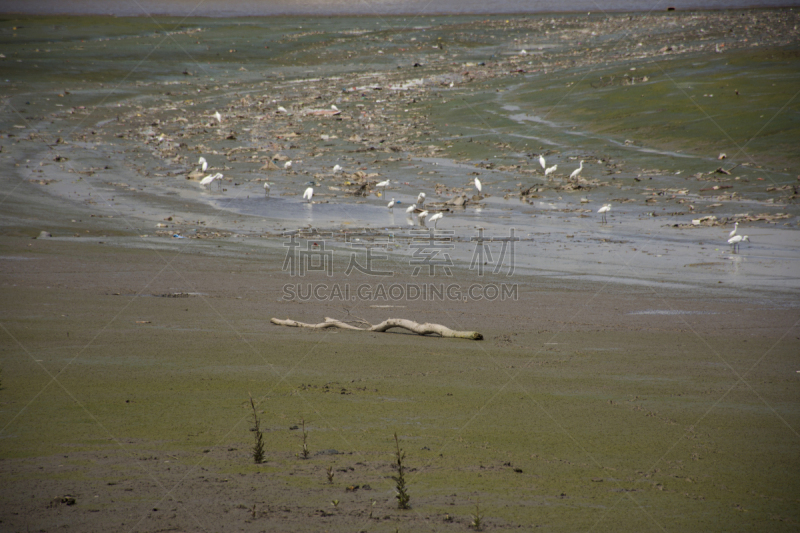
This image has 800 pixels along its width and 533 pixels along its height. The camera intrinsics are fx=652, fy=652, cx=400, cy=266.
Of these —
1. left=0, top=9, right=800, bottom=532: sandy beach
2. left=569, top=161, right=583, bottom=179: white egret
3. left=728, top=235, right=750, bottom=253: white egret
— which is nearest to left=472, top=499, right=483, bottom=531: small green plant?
left=0, top=9, right=800, bottom=532: sandy beach

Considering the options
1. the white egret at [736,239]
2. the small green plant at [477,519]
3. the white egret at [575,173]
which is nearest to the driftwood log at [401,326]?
the small green plant at [477,519]

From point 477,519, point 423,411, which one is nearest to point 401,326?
Answer: point 423,411

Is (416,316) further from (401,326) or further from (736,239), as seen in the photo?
(736,239)

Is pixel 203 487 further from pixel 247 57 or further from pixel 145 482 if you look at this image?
pixel 247 57

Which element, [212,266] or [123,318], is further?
[212,266]

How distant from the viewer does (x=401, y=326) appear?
6582 millimetres

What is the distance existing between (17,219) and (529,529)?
485 inches

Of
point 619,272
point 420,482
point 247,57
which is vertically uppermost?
point 247,57

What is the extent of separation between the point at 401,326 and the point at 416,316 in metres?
0.92

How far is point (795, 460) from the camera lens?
12.6 ft

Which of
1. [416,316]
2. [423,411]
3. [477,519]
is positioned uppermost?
[477,519]

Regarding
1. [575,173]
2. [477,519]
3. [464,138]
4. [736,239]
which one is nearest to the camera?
[477,519]

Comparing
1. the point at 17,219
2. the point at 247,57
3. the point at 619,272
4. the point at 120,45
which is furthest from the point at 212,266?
the point at 120,45

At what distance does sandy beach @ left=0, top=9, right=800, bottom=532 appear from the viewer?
333 cm
